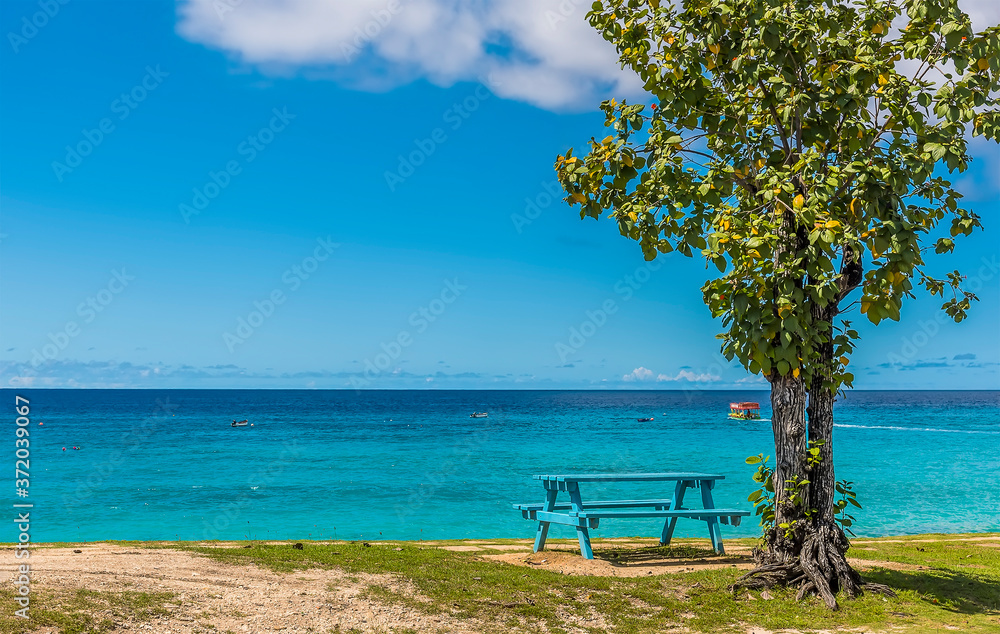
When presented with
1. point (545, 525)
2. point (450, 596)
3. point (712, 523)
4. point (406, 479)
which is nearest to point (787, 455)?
point (712, 523)

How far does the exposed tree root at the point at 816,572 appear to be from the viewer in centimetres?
748

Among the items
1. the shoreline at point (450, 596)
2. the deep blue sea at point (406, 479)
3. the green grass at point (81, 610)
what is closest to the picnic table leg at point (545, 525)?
the shoreline at point (450, 596)

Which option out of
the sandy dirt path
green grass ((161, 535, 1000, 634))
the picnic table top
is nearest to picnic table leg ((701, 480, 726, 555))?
the picnic table top

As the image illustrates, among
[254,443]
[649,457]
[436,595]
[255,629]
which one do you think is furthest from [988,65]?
[254,443]

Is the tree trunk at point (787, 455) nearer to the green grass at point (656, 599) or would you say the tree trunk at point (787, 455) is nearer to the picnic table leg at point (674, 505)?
the green grass at point (656, 599)

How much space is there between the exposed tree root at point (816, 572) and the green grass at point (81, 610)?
223 inches

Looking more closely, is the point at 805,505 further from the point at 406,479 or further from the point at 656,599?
the point at 406,479

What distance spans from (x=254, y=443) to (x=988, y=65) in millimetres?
51848

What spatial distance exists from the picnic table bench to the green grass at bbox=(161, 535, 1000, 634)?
1.15 metres

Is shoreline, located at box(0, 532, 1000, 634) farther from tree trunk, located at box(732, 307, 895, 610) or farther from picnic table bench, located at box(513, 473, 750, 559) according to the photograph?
picnic table bench, located at box(513, 473, 750, 559)

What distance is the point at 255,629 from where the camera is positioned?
632 cm

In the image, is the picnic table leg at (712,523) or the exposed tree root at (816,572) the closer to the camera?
the exposed tree root at (816,572)

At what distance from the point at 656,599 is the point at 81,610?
17.3 feet

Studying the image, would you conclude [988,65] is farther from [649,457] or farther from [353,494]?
[649,457]
